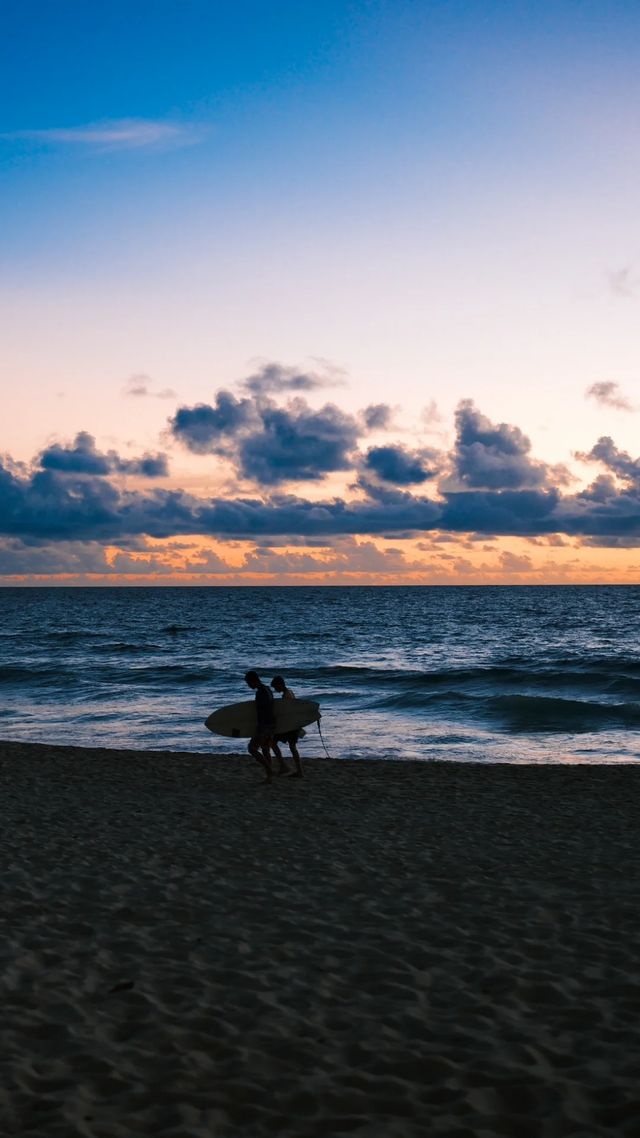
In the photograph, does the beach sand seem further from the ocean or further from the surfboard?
the ocean

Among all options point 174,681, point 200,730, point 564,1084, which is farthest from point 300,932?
point 174,681

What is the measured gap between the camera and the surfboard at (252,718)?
16.6m

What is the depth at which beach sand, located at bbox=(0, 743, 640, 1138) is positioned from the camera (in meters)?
5.13

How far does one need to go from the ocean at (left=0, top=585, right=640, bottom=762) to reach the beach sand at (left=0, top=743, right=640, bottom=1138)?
1055 centimetres

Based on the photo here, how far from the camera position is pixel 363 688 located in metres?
38.1

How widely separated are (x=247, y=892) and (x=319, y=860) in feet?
5.33

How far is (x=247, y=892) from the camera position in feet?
30.6

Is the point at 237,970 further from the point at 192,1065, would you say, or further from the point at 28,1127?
the point at 28,1127

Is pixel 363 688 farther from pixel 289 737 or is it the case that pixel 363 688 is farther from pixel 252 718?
pixel 289 737

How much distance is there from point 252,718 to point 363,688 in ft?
67.0

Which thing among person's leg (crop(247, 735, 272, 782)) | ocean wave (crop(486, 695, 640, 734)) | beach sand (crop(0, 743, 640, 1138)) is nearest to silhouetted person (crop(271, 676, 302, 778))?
person's leg (crop(247, 735, 272, 782))

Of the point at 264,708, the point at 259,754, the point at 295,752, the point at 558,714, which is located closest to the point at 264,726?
the point at 264,708

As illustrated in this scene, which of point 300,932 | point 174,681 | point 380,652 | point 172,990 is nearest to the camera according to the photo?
point 172,990

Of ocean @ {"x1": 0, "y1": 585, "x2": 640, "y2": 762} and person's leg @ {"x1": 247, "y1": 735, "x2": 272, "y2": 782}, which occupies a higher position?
person's leg @ {"x1": 247, "y1": 735, "x2": 272, "y2": 782}
